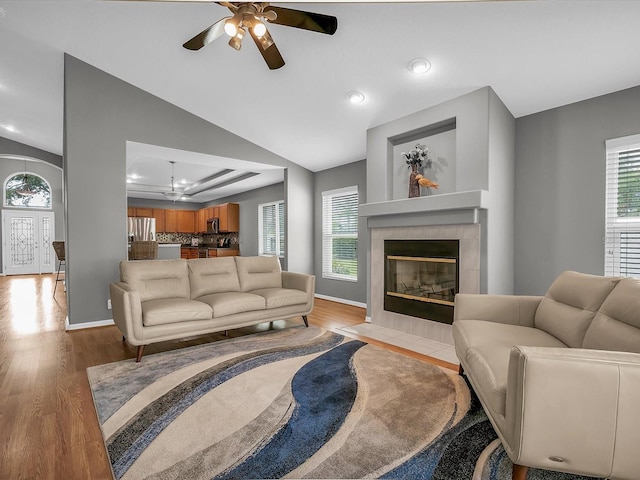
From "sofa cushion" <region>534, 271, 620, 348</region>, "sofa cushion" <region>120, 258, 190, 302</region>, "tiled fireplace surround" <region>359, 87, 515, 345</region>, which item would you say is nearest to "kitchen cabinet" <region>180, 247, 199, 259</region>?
"sofa cushion" <region>120, 258, 190, 302</region>

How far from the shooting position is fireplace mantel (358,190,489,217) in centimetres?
333

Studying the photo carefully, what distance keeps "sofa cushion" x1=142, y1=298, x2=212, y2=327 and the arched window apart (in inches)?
372

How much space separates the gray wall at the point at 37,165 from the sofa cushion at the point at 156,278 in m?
6.20

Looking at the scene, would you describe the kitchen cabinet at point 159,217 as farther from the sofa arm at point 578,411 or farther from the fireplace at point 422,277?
the sofa arm at point 578,411

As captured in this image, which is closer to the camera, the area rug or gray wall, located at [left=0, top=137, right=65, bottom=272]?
the area rug

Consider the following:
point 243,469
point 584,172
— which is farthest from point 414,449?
point 584,172

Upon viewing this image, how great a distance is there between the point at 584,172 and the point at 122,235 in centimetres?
517

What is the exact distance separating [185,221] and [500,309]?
32.3ft

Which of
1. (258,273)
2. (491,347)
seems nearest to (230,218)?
(258,273)

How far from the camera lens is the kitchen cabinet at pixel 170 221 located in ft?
34.3

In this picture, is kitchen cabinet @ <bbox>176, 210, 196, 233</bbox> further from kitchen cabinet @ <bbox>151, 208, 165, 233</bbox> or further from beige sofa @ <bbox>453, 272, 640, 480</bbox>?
beige sofa @ <bbox>453, 272, 640, 480</bbox>

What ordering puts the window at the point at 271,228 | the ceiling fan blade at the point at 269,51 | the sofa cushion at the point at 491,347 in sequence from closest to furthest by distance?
the sofa cushion at the point at 491,347
the ceiling fan blade at the point at 269,51
the window at the point at 271,228

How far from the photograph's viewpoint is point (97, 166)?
4.34 m

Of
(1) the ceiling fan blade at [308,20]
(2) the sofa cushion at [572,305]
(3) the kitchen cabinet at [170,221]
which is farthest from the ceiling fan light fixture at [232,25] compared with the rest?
(3) the kitchen cabinet at [170,221]
